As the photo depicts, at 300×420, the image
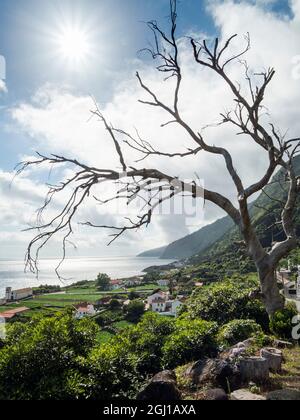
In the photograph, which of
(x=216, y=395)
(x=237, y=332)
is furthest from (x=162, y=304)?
(x=216, y=395)

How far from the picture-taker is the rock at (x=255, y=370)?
6312 mm

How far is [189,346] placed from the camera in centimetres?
835

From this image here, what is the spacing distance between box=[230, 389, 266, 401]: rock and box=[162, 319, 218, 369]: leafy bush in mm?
2725

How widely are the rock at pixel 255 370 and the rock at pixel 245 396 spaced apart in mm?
740

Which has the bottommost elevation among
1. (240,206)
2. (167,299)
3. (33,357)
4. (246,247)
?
(167,299)

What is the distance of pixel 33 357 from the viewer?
6.67m

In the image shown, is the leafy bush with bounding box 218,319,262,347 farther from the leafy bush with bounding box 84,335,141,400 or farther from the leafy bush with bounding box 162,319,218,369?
the leafy bush with bounding box 84,335,141,400

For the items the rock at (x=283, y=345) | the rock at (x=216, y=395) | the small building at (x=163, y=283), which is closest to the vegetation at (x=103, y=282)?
the small building at (x=163, y=283)

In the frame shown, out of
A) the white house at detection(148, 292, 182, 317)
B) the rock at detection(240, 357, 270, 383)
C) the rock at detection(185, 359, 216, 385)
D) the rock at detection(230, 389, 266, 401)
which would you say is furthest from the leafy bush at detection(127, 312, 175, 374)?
the white house at detection(148, 292, 182, 317)

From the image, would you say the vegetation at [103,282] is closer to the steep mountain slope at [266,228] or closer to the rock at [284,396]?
the steep mountain slope at [266,228]

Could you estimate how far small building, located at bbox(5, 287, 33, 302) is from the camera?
8881 centimetres
